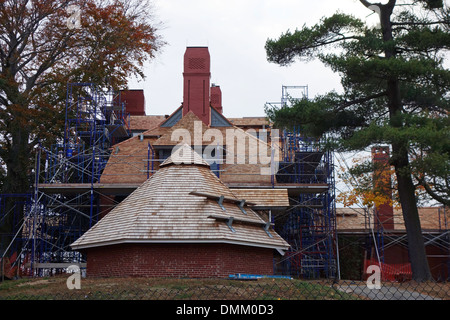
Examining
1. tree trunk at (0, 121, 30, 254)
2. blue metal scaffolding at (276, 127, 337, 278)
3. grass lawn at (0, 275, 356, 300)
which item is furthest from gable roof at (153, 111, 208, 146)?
grass lawn at (0, 275, 356, 300)

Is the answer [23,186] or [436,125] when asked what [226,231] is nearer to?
[436,125]

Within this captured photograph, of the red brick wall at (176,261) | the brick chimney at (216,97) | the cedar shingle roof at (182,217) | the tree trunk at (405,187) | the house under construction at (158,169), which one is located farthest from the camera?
the brick chimney at (216,97)

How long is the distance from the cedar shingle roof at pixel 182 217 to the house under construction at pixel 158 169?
3.05 m

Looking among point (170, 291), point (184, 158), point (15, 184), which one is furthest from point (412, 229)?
point (15, 184)

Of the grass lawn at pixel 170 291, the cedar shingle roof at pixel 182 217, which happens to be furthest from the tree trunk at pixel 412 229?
the grass lawn at pixel 170 291

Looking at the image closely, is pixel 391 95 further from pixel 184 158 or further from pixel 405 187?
pixel 184 158

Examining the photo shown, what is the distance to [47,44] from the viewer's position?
32.6m

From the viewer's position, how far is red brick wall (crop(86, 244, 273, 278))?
18.6 meters

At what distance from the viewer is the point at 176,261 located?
18.8 m

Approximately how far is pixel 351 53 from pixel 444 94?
384 centimetres

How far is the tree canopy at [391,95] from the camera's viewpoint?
1959cm

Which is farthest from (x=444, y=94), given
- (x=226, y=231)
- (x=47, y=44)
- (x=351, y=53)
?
(x=47, y=44)

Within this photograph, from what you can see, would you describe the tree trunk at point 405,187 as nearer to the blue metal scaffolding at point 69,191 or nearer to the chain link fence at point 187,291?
the chain link fence at point 187,291

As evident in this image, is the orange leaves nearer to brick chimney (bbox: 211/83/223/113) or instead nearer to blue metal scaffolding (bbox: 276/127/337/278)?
blue metal scaffolding (bbox: 276/127/337/278)
